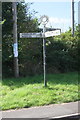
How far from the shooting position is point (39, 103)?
6391 mm

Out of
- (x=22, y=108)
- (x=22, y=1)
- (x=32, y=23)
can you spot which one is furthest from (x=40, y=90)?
(x=22, y=1)

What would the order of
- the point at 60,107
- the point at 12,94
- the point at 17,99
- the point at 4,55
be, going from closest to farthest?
the point at 60,107 → the point at 17,99 → the point at 12,94 → the point at 4,55

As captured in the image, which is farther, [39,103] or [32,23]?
[32,23]

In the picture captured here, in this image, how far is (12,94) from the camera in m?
7.34

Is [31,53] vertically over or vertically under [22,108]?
over

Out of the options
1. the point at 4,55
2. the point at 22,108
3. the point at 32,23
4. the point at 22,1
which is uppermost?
the point at 22,1

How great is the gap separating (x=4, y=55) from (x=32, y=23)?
9.05 ft

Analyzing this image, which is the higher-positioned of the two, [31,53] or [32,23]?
[32,23]

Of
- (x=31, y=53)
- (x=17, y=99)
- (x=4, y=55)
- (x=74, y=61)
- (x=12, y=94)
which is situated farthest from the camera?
(x=74, y=61)

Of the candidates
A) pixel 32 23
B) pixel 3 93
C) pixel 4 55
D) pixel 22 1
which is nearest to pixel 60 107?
pixel 3 93

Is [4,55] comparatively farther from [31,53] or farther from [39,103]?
[39,103]

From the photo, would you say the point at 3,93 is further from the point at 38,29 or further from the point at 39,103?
the point at 38,29

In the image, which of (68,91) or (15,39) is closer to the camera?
(68,91)

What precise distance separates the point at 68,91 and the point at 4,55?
15.0 feet
